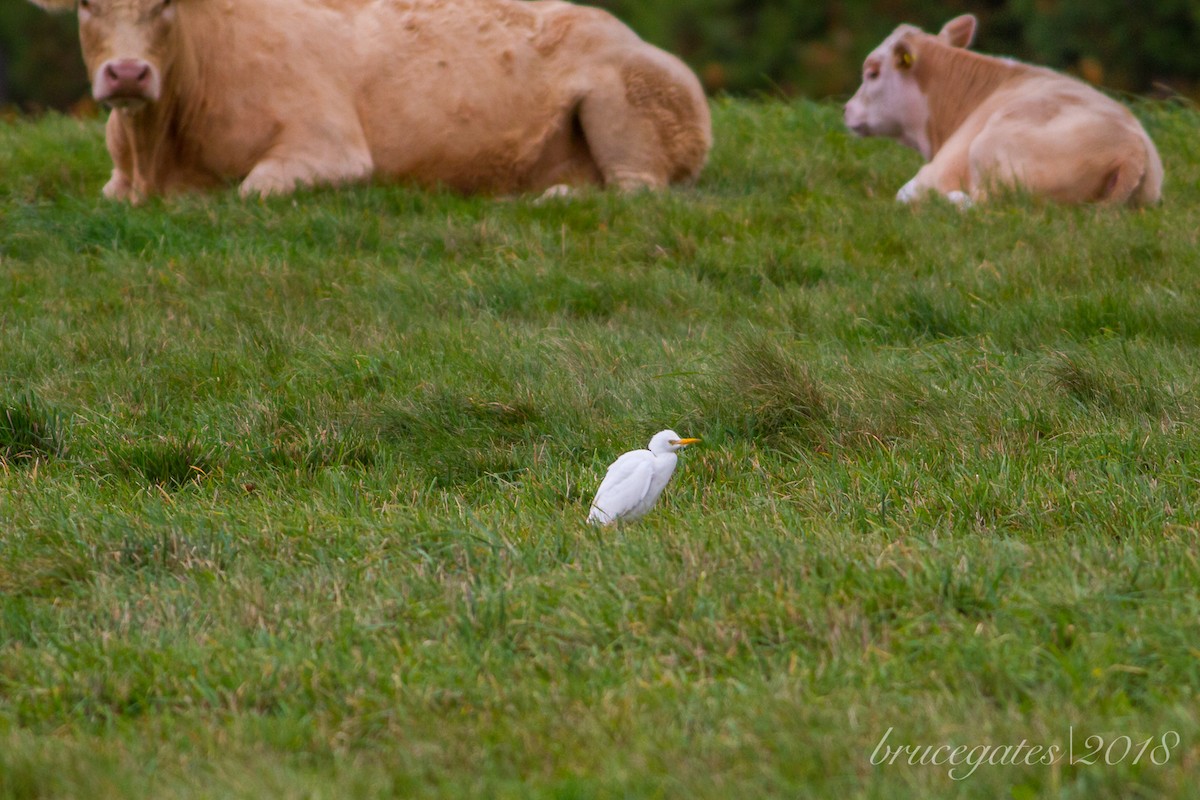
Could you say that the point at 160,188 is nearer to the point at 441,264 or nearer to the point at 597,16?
the point at 441,264

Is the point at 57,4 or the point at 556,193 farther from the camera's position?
the point at 556,193

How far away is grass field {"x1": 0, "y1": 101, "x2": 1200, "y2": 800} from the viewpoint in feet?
8.49

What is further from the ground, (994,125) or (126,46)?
(126,46)

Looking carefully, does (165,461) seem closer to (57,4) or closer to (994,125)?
(57,4)

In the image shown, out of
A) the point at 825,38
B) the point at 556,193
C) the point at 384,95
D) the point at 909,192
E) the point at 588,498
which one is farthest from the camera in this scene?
the point at 825,38

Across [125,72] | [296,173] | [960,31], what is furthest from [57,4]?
[960,31]

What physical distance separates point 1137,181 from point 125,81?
505cm

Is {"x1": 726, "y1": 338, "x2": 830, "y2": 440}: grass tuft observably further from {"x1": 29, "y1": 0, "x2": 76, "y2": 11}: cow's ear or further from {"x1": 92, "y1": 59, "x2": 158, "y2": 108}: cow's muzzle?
{"x1": 29, "y1": 0, "x2": 76, "y2": 11}: cow's ear

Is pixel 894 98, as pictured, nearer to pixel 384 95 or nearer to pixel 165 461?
pixel 384 95

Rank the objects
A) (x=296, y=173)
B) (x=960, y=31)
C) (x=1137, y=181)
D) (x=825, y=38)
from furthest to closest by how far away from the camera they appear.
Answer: (x=825, y=38) < (x=960, y=31) < (x=296, y=173) < (x=1137, y=181)

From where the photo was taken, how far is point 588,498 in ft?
13.4

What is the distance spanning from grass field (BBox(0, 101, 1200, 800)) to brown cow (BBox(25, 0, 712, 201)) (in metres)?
0.60

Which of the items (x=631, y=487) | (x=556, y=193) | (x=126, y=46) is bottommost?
(x=556, y=193)

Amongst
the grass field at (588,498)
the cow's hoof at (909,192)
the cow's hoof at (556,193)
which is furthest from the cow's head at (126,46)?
the cow's hoof at (909,192)
